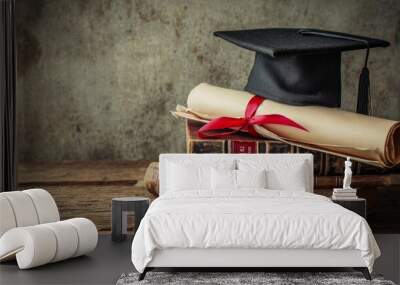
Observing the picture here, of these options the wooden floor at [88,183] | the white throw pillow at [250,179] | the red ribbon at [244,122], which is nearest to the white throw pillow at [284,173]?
the white throw pillow at [250,179]

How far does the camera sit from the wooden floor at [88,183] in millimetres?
6199

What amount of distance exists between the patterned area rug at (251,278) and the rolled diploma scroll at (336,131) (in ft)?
4.63

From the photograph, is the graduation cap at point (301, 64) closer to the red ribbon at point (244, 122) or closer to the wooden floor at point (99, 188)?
the red ribbon at point (244, 122)

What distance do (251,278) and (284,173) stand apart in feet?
4.59

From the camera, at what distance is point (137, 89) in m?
6.22

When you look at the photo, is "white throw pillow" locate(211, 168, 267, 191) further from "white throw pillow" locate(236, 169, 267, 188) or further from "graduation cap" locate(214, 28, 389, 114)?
"graduation cap" locate(214, 28, 389, 114)

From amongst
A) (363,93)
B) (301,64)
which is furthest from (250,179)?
(363,93)

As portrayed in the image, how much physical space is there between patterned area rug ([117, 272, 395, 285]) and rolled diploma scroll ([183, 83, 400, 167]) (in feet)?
4.63

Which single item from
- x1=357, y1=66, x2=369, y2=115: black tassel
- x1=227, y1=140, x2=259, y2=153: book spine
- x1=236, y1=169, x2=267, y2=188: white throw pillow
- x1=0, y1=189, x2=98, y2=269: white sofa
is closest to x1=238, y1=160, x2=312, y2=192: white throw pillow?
x1=236, y1=169, x2=267, y2=188: white throw pillow

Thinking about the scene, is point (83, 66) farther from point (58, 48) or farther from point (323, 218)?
point (323, 218)

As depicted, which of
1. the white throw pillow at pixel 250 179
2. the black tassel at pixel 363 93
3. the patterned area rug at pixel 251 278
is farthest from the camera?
the black tassel at pixel 363 93

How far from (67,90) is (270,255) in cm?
278

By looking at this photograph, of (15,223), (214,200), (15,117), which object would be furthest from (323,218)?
(15,117)

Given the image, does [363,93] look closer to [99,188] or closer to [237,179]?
[237,179]
